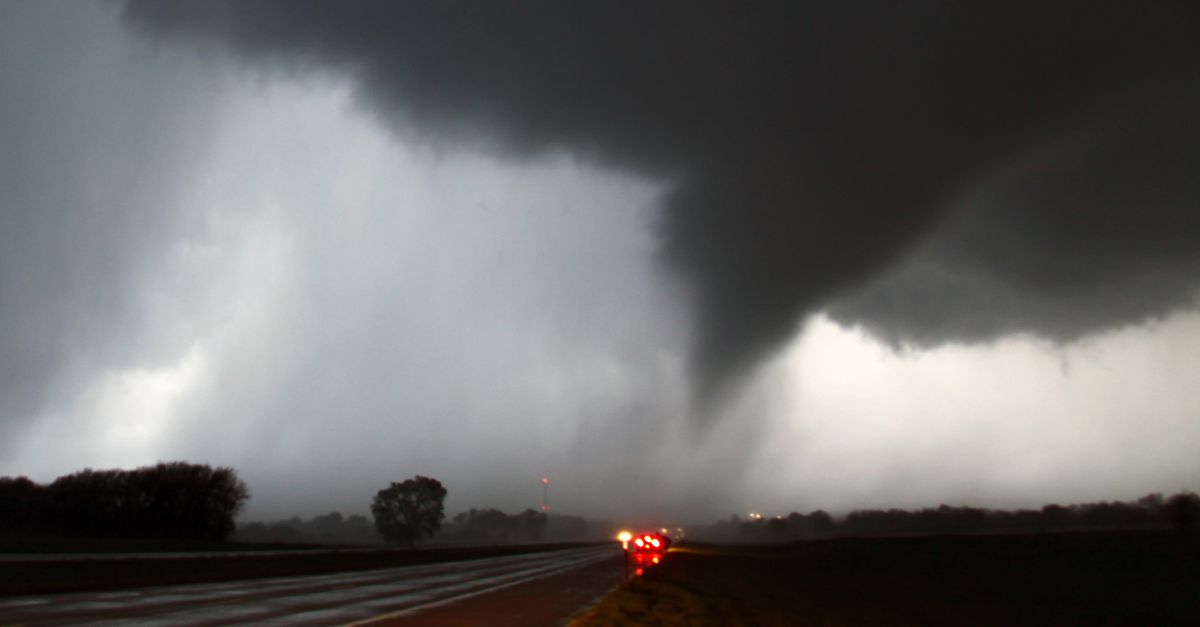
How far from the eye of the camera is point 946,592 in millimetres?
41781

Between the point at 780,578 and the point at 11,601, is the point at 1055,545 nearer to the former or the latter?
the point at 780,578

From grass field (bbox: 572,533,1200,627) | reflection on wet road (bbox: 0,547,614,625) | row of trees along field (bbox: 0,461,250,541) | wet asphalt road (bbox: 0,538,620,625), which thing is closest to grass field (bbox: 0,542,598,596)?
wet asphalt road (bbox: 0,538,620,625)

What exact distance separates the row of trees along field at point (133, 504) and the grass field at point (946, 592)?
3426 inches

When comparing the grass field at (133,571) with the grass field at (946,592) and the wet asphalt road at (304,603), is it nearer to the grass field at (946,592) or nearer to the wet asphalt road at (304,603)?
the wet asphalt road at (304,603)

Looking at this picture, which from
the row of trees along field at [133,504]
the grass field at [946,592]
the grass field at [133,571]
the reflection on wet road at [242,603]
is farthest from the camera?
the row of trees along field at [133,504]

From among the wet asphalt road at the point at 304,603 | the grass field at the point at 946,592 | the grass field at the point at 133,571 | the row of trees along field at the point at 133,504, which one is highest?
the row of trees along field at the point at 133,504

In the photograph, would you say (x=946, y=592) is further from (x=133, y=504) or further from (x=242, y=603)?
(x=133, y=504)

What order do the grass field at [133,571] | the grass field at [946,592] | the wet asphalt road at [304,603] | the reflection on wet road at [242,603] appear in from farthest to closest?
1. the grass field at [133,571]
2. the grass field at [946,592]
3. the wet asphalt road at [304,603]
4. the reflection on wet road at [242,603]

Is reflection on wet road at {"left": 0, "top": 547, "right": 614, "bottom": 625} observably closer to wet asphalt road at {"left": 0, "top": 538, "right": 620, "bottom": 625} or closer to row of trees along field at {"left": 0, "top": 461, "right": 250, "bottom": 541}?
wet asphalt road at {"left": 0, "top": 538, "right": 620, "bottom": 625}

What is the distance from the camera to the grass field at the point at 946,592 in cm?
2447

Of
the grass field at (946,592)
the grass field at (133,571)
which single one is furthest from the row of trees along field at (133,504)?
the grass field at (946,592)

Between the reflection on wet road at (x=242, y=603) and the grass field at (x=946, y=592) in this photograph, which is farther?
the grass field at (x=946, y=592)

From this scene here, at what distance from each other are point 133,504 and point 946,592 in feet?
362

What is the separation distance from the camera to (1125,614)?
109 ft
